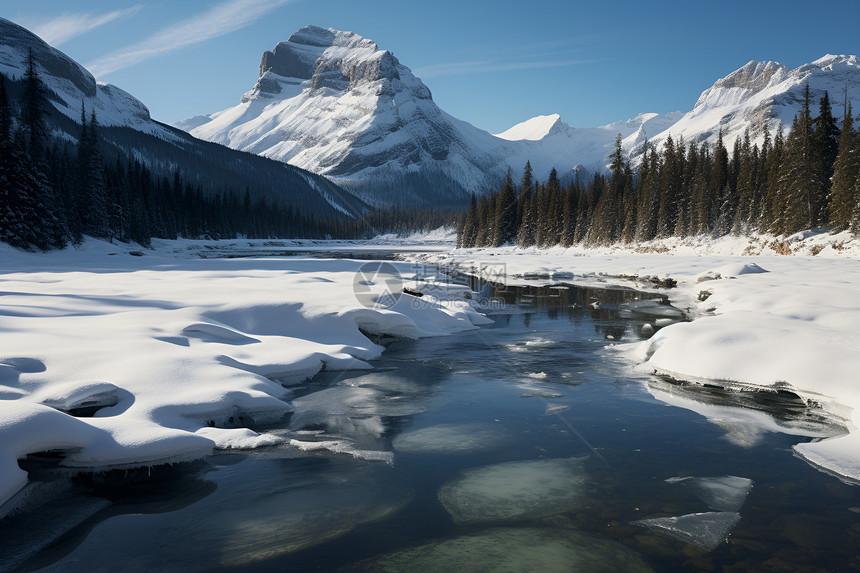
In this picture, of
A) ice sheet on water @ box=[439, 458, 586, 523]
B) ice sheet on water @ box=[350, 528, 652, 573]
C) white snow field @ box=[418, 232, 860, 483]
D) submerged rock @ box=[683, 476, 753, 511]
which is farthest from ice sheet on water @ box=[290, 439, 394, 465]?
white snow field @ box=[418, 232, 860, 483]

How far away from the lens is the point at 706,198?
5853 cm

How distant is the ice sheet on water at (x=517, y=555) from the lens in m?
4.71

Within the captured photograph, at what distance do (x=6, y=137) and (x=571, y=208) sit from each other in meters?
69.0

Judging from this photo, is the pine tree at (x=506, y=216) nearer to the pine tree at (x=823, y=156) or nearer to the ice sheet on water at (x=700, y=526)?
the pine tree at (x=823, y=156)

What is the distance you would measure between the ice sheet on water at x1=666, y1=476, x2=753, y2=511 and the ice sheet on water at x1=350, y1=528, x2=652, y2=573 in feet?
5.65

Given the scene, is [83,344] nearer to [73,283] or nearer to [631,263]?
[73,283]

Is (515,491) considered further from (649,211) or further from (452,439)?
(649,211)

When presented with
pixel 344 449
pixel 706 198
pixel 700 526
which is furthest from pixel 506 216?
pixel 700 526

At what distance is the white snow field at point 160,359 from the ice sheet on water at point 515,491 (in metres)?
3.05

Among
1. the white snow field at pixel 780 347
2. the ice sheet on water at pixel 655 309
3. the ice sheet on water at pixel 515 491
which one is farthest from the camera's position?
the ice sheet on water at pixel 655 309

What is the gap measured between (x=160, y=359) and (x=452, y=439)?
216 inches

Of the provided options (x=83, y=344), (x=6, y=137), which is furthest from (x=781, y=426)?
(x=6, y=137)
